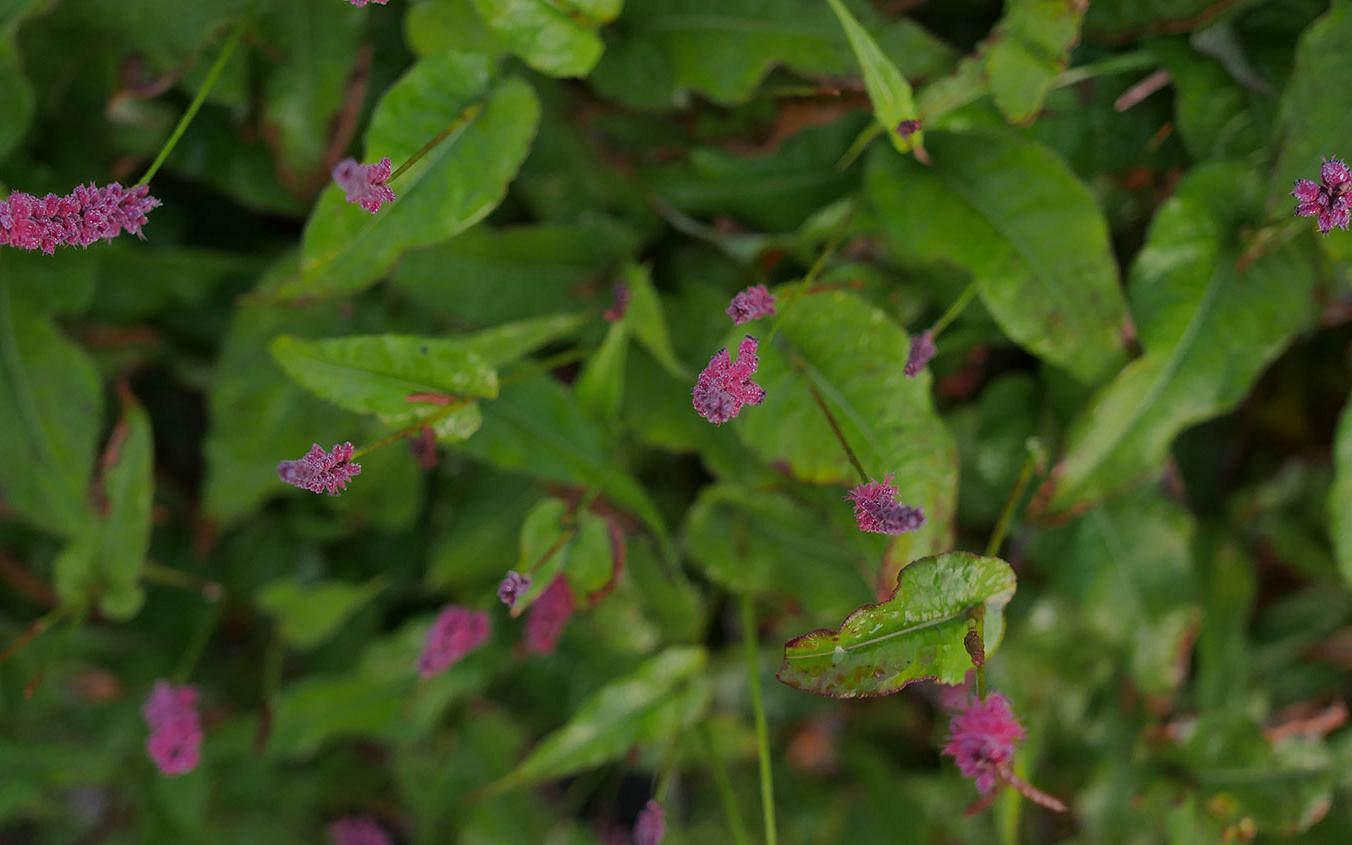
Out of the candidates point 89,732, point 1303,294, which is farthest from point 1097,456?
point 89,732

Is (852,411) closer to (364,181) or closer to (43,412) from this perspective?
(364,181)

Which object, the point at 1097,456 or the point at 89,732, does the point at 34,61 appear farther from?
the point at 1097,456

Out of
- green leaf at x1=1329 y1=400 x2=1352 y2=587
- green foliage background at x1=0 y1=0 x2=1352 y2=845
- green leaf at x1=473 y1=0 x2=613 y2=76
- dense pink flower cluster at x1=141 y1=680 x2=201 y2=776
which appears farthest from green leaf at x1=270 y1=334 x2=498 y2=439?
green leaf at x1=1329 y1=400 x2=1352 y2=587

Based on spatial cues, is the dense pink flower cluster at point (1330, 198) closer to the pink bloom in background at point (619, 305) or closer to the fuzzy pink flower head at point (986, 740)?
the fuzzy pink flower head at point (986, 740)

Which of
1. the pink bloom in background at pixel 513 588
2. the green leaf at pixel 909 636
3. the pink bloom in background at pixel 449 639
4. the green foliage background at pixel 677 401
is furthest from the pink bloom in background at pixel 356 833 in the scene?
the green leaf at pixel 909 636

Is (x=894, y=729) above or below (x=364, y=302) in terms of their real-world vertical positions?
below
